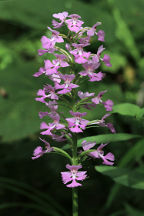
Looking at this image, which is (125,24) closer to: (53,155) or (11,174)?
(53,155)

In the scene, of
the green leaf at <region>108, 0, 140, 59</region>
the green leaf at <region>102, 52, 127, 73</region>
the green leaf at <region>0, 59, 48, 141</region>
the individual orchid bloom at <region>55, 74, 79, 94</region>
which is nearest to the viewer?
the individual orchid bloom at <region>55, 74, 79, 94</region>

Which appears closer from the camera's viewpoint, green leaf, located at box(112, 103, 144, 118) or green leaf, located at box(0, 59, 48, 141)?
green leaf, located at box(112, 103, 144, 118)

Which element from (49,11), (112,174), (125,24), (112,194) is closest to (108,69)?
(125,24)

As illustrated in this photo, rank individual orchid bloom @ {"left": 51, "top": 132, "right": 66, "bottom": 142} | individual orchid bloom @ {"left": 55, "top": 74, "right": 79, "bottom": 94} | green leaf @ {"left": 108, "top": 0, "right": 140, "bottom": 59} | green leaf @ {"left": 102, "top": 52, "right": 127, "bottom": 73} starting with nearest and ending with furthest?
1. individual orchid bloom @ {"left": 55, "top": 74, "right": 79, "bottom": 94}
2. individual orchid bloom @ {"left": 51, "top": 132, "right": 66, "bottom": 142}
3. green leaf @ {"left": 102, "top": 52, "right": 127, "bottom": 73}
4. green leaf @ {"left": 108, "top": 0, "right": 140, "bottom": 59}

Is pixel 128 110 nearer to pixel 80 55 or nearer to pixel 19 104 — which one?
pixel 80 55

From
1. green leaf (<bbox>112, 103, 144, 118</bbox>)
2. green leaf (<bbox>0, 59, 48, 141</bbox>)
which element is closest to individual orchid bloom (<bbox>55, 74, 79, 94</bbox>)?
green leaf (<bbox>112, 103, 144, 118</bbox>)

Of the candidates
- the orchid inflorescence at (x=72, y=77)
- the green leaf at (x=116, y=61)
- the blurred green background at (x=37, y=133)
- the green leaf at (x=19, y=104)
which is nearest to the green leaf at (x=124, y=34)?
the blurred green background at (x=37, y=133)

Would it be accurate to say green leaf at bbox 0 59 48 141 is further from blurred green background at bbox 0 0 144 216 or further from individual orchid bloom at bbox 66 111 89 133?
individual orchid bloom at bbox 66 111 89 133
